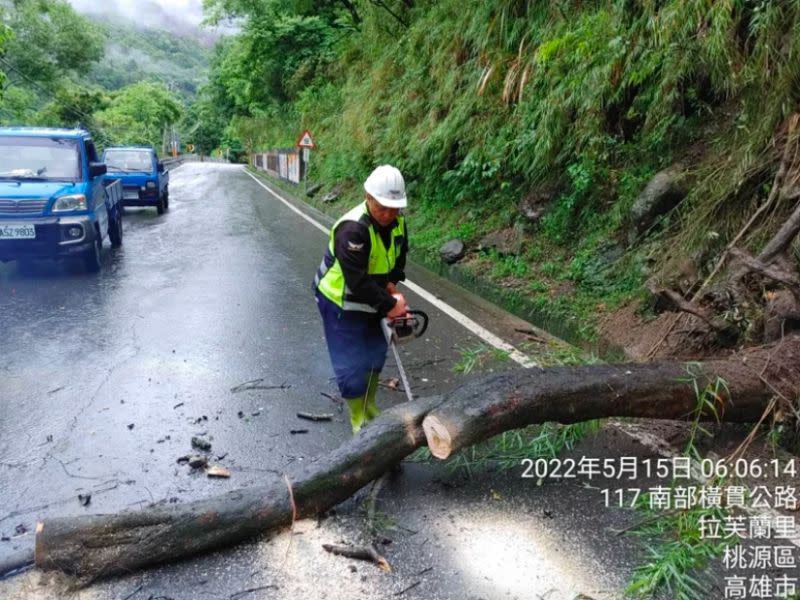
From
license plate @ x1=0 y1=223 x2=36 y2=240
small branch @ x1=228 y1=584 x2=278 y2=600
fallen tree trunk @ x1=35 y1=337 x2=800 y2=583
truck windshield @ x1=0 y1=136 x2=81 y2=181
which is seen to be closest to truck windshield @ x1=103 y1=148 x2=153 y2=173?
truck windshield @ x1=0 y1=136 x2=81 y2=181

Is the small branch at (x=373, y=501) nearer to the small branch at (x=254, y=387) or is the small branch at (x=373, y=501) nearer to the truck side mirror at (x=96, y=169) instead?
the small branch at (x=254, y=387)

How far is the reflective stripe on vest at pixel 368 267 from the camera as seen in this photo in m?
3.95

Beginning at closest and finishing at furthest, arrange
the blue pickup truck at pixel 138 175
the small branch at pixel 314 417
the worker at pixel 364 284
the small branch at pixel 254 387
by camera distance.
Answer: the worker at pixel 364 284 < the small branch at pixel 314 417 < the small branch at pixel 254 387 < the blue pickup truck at pixel 138 175

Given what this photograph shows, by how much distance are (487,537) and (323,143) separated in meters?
24.0

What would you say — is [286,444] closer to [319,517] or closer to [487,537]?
[319,517]

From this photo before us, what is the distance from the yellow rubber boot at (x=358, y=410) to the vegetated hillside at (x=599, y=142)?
2.88 m

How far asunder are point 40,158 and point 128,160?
9.16 meters

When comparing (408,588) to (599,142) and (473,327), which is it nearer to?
(473,327)

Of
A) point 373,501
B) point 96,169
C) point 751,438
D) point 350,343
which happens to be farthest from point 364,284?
point 96,169

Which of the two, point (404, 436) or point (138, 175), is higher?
point (404, 436)

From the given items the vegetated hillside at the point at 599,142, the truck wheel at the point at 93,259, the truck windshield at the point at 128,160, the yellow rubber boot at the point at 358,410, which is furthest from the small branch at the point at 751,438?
the truck windshield at the point at 128,160

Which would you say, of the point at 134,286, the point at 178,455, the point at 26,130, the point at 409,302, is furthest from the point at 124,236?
the point at 178,455

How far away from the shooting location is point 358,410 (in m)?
4.29

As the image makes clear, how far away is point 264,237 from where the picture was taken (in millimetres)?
13391
